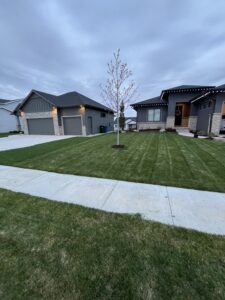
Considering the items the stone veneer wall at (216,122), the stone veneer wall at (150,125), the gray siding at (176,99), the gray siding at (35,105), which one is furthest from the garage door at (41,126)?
the stone veneer wall at (216,122)

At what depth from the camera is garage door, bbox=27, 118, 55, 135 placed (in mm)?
17230

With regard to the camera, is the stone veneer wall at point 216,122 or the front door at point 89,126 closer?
the stone veneer wall at point 216,122

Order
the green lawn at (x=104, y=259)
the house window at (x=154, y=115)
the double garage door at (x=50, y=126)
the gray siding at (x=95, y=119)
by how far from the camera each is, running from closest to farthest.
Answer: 1. the green lawn at (x=104, y=259)
2. the double garage door at (x=50, y=126)
3. the gray siding at (x=95, y=119)
4. the house window at (x=154, y=115)

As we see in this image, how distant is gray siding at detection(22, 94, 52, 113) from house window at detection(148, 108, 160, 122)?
12.1 metres

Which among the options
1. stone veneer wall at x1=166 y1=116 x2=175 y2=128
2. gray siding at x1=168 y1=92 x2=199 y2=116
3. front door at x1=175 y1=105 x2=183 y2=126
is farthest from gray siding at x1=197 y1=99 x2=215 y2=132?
stone veneer wall at x1=166 y1=116 x2=175 y2=128

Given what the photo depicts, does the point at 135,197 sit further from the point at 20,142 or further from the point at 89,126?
the point at 89,126

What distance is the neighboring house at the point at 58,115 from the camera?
1593cm

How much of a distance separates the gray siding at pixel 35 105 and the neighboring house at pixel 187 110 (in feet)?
34.9

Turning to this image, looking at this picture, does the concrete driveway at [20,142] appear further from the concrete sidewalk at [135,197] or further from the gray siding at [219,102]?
the gray siding at [219,102]

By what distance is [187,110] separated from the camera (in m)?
16.2

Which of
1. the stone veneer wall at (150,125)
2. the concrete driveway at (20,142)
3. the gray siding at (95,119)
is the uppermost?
the gray siding at (95,119)

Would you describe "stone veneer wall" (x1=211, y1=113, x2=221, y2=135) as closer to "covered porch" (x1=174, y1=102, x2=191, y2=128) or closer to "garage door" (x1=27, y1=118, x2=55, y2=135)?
"covered porch" (x1=174, y1=102, x2=191, y2=128)

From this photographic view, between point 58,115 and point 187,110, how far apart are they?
14.8 m

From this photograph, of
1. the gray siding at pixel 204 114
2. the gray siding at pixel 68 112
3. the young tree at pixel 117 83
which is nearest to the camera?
the young tree at pixel 117 83
